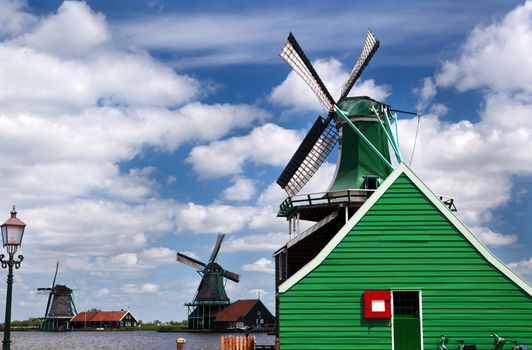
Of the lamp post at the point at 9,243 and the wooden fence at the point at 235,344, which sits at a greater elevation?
the lamp post at the point at 9,243

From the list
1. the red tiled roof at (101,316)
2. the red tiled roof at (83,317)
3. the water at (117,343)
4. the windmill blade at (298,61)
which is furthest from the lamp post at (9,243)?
the red tiled roof at (83,317)

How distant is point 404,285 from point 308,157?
735 inches

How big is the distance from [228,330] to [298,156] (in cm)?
6405

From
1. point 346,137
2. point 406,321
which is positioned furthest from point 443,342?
point 346,137

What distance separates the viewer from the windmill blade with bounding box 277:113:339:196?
35.8 m

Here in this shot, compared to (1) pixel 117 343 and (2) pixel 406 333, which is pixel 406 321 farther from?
(1) pixel 117 343

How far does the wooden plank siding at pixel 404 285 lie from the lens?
1806cm

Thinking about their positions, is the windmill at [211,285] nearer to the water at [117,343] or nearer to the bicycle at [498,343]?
the water at [117,343]

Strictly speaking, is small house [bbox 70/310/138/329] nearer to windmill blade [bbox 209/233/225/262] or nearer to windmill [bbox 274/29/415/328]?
windmill blade [bbox 209/233/225/262]

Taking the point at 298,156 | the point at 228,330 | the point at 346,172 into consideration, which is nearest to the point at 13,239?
the point at 346,172

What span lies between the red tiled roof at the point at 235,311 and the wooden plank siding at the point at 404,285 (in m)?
78.6

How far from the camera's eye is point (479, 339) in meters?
18.0

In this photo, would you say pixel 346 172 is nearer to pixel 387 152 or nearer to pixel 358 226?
pixel 387 152

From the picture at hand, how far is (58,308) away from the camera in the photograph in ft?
433
